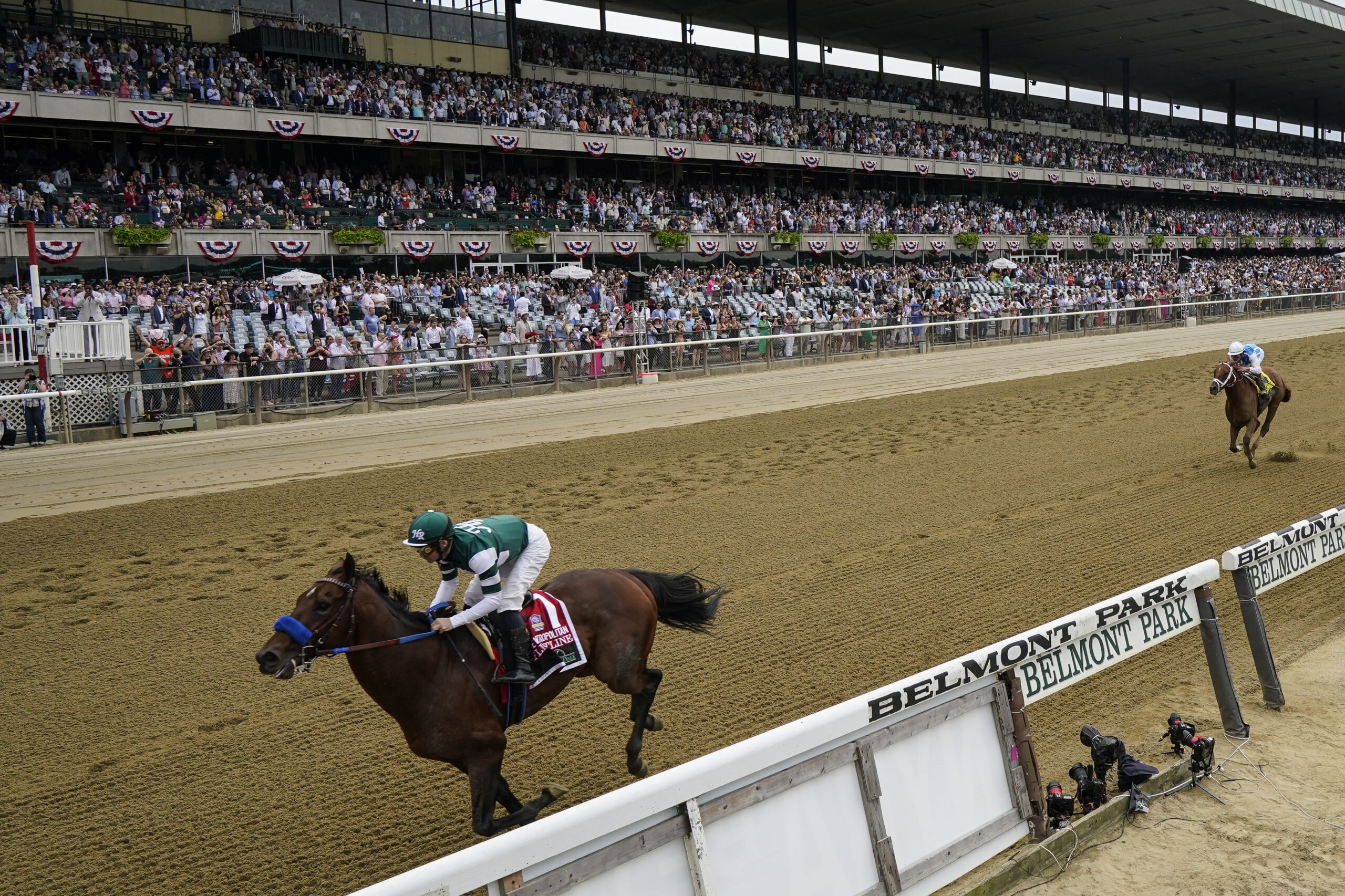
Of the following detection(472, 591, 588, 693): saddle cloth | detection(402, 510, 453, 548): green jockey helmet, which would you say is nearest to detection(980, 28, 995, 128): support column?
detection(472, 591, 588, 693): saddle cloth

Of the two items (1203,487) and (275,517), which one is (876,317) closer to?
(1203,487)

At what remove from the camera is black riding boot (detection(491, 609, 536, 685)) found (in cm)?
502

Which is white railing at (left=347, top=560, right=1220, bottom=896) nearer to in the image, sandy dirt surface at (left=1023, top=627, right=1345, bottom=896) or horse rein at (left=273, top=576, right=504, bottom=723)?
sandy dirt surface at (left=1023, top=627, right=1345, bottom=896)

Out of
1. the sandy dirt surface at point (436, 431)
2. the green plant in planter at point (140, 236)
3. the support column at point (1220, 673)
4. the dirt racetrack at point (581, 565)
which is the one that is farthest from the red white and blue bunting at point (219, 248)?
the support column at point (1220, 673)

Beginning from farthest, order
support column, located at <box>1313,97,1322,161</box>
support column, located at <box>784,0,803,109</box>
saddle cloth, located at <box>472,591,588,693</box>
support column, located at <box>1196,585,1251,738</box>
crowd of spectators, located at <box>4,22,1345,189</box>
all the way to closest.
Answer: support column, located at <box>1313,97,1322,161</box>
support column, located at <box>784,0,803,109</box>
crowd of spectators, located at <box>4,22,1345,189</box>
support column, located at <box>1196,585,1251,738</box>
saddle cloth, located at <box>472,591,588,693</box>

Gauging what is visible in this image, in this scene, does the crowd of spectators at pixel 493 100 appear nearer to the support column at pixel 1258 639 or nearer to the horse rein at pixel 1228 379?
the horse rein at pixel 1228 379

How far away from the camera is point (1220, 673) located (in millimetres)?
5496

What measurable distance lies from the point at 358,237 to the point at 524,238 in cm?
508

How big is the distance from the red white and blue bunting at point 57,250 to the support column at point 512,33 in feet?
57.0

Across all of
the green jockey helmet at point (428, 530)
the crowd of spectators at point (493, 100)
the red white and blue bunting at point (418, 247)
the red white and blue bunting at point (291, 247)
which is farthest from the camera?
the red white and blue bunting at point (418, 247)

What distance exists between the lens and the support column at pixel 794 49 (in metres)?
44.3

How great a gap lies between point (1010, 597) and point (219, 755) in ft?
18.1

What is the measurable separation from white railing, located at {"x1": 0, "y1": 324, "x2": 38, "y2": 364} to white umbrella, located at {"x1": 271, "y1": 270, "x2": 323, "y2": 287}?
776 centimetres

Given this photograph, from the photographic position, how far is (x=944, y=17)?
49.1m
